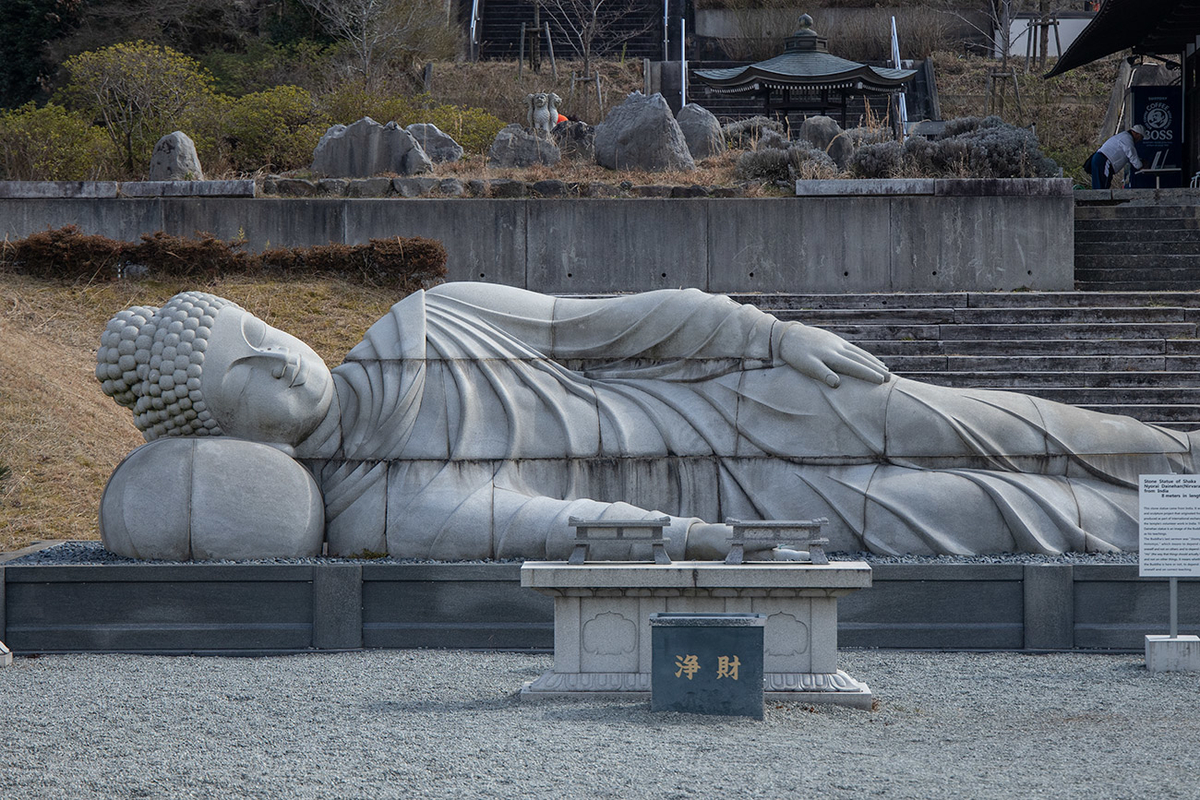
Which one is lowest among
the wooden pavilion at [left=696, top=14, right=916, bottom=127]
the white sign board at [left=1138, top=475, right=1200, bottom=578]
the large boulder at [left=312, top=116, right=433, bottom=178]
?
the white sign board at [left=1138, top=475, right=1200, bottom=578]

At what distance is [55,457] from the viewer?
32.5 feet

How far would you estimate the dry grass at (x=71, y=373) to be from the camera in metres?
9.36

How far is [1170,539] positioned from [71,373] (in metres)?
8.88

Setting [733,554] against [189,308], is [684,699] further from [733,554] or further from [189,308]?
[189,308]

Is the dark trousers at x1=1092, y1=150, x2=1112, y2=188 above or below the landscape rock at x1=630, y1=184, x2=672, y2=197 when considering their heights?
above

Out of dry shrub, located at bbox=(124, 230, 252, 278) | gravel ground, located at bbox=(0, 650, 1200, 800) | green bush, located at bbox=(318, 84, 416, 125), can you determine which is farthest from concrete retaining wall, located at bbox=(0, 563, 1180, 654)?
green bush, located at bbox=(318, 84, 416, 125)

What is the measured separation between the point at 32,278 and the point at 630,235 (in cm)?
590

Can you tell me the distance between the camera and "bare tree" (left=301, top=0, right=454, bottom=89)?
78.8 ft

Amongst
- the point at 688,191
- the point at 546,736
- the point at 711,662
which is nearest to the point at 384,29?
the point at 688,191

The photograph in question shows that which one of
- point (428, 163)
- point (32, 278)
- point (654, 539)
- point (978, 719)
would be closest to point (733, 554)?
point (654, 539)

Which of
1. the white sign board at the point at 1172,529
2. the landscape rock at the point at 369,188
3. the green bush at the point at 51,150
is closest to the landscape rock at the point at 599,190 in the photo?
the landscape rock at the point at 369,188

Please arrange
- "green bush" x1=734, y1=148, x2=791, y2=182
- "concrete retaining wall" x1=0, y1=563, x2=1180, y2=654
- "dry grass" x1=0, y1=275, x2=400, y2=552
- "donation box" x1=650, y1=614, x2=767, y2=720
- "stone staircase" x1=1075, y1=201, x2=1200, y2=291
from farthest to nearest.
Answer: "green bush" x1=734, y1=148, x2=791, y2=182 < "stone staircase" x1=1075, y1=201, x2=1200, y2=291 < "dry grass" x1=0, y1=275, x2=400, y2=552 < "concrete retaining wall" x1=0, y1=563, x2=1180, y2=654 < "donation box" x1=650, y1=614, x2=767, y2=720

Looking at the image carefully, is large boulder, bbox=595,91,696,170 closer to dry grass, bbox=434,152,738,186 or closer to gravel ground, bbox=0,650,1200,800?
dry grass, bbox=434,152,738,186

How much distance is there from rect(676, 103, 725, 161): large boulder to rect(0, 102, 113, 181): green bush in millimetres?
7548
